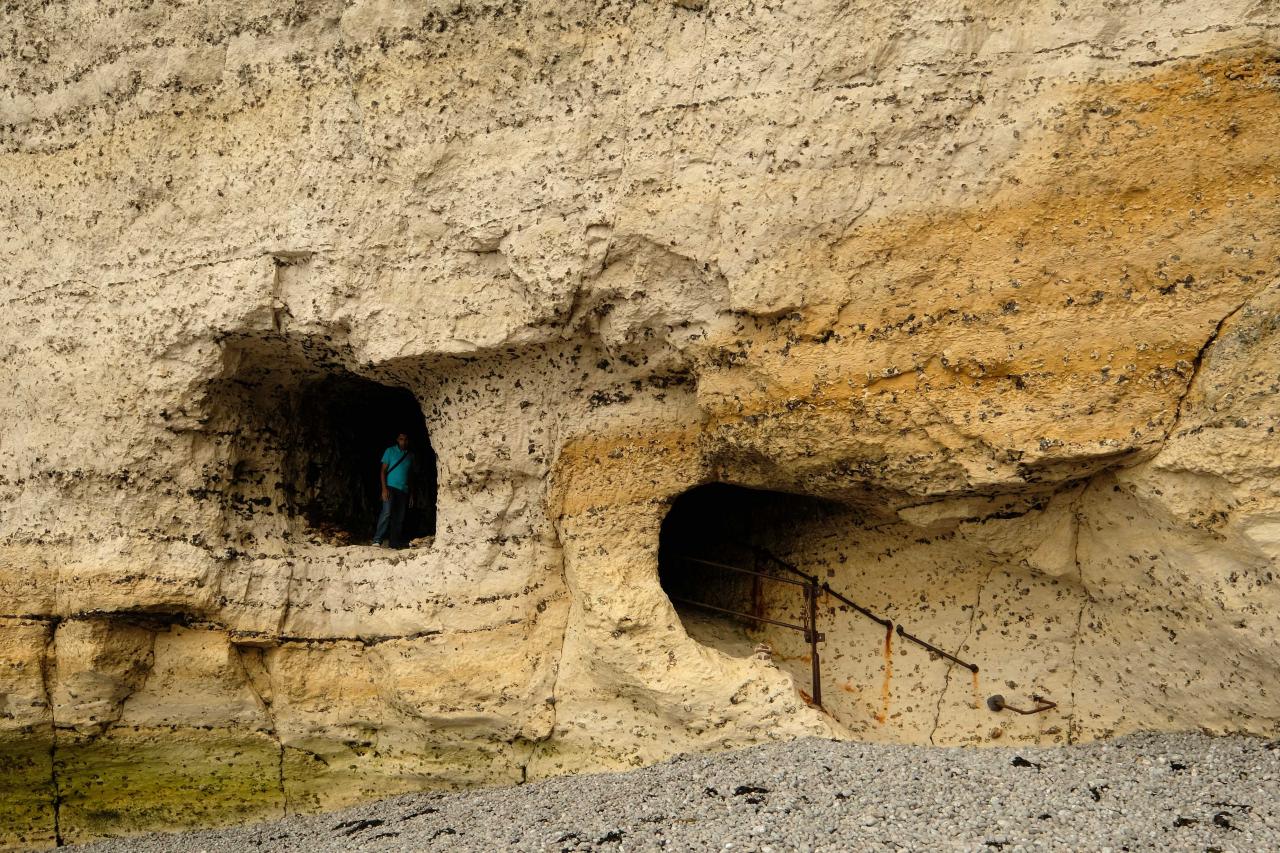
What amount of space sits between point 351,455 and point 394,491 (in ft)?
2.38

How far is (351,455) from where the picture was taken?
641 centimetres

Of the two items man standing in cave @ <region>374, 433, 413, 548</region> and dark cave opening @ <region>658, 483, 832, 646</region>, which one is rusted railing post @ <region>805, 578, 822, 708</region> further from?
man standing in cave @ <region>374, 433, 413, 548</region>

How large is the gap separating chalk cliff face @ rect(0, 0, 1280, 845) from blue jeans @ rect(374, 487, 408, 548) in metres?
0.29

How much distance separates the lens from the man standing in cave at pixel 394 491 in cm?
576

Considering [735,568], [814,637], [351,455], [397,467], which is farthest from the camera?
[351,455]

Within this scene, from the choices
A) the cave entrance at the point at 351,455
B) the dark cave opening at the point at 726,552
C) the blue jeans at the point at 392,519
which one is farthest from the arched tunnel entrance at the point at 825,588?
the cave entrance at the point at 351,455

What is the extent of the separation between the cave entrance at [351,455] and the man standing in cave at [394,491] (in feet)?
0.46

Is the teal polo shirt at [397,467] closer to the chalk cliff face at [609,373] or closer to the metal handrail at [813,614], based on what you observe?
the chalk cliff face at [609,373]

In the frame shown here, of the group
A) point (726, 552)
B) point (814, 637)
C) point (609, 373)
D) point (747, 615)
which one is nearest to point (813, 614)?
point (814, 637)

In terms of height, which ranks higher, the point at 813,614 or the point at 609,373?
the point at 609,373

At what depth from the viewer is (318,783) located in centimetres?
547

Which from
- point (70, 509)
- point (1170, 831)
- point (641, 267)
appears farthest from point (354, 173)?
point (1170, 831)

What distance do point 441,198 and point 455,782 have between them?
10.0 feet

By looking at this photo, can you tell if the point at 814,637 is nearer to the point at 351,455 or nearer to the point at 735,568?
the point at 735,568
